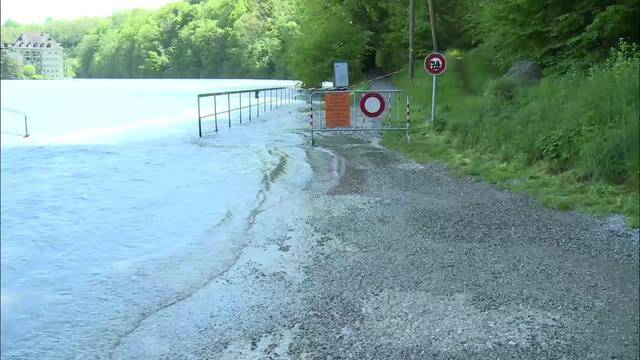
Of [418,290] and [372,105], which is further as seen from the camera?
[372,105]

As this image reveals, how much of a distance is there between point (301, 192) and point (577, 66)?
23.9 ft

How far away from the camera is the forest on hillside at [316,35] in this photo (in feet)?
43.4

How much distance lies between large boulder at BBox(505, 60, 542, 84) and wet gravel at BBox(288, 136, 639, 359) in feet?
23.2

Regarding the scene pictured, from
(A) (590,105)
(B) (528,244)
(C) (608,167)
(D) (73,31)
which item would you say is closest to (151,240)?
(D) (73,31)

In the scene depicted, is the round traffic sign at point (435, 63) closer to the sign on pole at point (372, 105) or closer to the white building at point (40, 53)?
the sign on pole at point (372, 105)

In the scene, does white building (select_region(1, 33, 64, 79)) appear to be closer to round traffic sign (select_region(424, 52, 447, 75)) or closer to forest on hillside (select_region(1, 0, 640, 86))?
forest on hillside (select_region(1, 0, 640, 86))

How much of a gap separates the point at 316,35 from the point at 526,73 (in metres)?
32.9

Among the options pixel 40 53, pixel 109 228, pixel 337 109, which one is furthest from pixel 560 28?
pixel 40 53

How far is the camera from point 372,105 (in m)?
15.9

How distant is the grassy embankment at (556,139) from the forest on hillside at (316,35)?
53.7 inches

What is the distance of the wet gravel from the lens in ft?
14.1

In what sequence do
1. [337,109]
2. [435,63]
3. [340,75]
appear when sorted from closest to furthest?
[435,63] → [337,109] → [340,75]

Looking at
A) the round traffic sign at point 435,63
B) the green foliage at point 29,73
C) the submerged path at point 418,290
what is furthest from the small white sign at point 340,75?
the green foliage at point 29,73

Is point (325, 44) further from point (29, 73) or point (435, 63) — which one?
point (29, 73)
